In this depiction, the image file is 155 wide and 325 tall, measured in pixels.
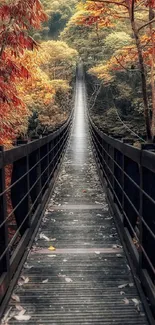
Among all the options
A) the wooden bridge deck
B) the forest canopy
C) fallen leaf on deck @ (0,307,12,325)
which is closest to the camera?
fallen leaf on deck @ (0,307,12,325)

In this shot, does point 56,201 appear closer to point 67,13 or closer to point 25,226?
point 25,226

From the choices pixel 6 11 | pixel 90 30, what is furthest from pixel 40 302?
pixel 90 30

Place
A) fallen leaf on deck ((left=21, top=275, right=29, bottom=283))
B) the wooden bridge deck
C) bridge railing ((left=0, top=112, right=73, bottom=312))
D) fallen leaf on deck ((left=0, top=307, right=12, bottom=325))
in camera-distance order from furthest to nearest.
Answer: fallen leaf on deck ((left=21, top=275, right=29, bottom=283)) → bridge railing ((left=0, top=112, right=73, bottom=312)) → the wooden bridge deck → fallen leaf on deck ((left=0, top=307, right=12, bottom=325))

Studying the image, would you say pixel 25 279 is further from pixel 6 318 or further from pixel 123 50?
pixel 123 50

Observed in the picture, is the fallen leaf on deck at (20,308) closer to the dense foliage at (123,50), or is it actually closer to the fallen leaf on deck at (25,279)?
the fallen leaf on deck at (25,279)

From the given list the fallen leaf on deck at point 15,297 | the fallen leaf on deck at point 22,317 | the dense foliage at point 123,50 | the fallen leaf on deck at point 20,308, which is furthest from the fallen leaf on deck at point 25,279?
the dense foliage at point 123,50

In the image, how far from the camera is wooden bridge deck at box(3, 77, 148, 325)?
2.43 meters

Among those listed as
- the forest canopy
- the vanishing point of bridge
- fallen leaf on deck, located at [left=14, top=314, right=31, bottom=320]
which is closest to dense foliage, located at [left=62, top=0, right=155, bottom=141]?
the forest canopy

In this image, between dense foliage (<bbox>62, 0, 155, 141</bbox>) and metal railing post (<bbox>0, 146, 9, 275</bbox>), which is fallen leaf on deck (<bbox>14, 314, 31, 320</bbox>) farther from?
dense foliage (<bbox>62, 0, 155, 141</bbox>)

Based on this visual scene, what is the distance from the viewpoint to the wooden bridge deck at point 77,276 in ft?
7.97

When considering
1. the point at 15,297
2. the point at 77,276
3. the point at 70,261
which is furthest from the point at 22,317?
the point at 70,261

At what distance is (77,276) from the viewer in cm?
304

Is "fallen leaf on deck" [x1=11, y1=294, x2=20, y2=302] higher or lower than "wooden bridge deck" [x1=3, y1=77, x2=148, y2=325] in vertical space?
higher

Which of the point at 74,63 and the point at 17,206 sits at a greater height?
the point at 74,63
